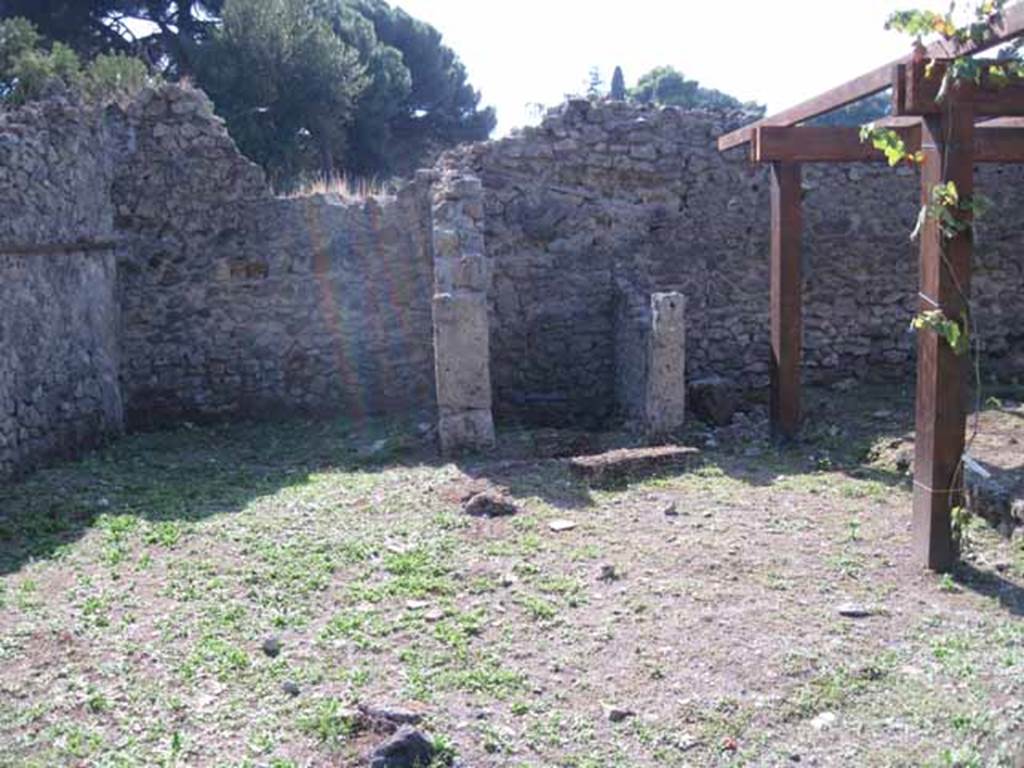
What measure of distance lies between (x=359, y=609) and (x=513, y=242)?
5950 mm

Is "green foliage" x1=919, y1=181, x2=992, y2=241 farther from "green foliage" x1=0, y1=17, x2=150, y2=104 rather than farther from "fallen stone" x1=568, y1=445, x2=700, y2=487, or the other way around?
"green foliage" x1=0, y1=17, x2=150, y2=104

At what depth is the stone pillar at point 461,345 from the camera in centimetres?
850

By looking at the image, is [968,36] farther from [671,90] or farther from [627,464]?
[671,90]

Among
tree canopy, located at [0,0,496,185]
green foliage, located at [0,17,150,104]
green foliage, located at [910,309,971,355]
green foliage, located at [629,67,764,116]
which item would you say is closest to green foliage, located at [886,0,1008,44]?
green foliage, located at [910,309,971,355]

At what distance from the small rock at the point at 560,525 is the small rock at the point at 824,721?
2698 millimetres

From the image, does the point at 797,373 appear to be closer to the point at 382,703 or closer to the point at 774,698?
the point at 774,698

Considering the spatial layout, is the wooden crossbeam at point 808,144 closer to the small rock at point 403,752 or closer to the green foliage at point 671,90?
the small rock at point 403,752

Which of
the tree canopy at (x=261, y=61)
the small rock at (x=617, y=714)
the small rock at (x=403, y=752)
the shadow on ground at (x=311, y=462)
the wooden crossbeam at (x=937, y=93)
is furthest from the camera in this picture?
the tree canopy at (x=261, y=61)

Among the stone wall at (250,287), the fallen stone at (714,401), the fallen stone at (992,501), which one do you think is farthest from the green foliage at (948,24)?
the stone wall at (250,287)

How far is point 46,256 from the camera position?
9.10 metres

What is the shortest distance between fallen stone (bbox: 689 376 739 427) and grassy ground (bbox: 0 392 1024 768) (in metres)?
1.56

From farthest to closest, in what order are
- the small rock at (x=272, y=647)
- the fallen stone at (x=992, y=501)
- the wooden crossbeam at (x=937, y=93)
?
the fallen stone at (x=992, y=501) < the wooden crossbeam at (x=937, y=93) < the small rock at (x=272, y=647)

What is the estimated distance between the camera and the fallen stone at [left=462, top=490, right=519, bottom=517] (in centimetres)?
697

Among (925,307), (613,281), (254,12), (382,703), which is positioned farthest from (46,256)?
(254,12)
